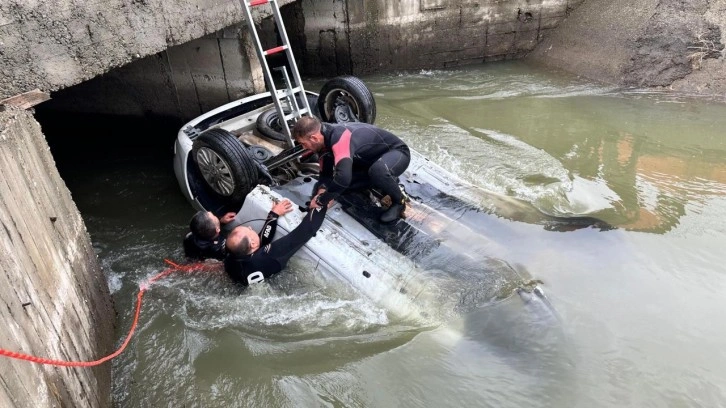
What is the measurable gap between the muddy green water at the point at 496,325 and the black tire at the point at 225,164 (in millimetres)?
849

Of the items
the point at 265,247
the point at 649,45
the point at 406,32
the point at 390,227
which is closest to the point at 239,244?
the point at 265,247

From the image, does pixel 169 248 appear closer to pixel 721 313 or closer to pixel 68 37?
pixel 68 37

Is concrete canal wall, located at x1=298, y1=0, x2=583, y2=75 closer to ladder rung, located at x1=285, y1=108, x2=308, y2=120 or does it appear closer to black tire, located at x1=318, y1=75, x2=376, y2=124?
black tire, located at x1=318, y1=75, x2=376, y2=124

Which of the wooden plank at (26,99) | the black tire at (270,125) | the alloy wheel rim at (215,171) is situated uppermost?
the wooden plank at (26,99)

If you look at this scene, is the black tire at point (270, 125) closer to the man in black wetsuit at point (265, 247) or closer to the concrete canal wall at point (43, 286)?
the man in black wetsuit at point (265, 247)

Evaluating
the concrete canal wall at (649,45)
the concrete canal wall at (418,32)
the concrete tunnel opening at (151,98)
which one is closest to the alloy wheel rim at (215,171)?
the concrete tunnel opening at (151,98)

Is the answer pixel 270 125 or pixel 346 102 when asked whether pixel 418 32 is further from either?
pixel 270 125

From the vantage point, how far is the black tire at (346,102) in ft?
18.8

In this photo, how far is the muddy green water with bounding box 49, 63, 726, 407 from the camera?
3.52 meters

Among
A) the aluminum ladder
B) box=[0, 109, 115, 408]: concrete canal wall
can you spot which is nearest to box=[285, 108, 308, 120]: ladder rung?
the aluminum ladder

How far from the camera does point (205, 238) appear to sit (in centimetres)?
446

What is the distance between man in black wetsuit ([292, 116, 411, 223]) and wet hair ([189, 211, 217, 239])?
0.92 meters

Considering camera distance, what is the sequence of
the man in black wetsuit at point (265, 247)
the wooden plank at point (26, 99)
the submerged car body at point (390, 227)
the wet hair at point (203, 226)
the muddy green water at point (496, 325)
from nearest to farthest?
the muddy green water at point (496, 325), the wooden plank at point (26, 99), the submerged car body at point (390, 227), the man in black wetsuit at point (265, 247), the wet hair at point (203, 226)

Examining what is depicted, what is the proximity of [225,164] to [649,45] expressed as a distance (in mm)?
8745
